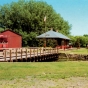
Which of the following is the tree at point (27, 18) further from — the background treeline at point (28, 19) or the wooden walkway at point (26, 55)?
the wooden walkway at point (26, 55)

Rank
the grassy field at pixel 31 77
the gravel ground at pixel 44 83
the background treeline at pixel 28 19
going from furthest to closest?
the background treeline at pixel 28 19
the grassy field at pixel 31 77
the gravel ground at pixel 44 83

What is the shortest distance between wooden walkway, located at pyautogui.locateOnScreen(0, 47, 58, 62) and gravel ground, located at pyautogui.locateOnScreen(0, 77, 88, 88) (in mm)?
11649

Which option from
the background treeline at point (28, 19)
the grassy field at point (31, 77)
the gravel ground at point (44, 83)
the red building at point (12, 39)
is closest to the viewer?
the gravel ground at point (44, 83)

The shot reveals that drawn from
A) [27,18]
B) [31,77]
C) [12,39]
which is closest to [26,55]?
[31,77]

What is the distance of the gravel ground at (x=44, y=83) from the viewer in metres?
13.2

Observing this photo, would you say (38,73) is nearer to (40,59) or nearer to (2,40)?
(40,59)

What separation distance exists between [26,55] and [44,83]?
18419 millimetres

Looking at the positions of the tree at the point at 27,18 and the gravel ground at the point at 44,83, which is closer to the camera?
the gravel ground at the point at 44,83

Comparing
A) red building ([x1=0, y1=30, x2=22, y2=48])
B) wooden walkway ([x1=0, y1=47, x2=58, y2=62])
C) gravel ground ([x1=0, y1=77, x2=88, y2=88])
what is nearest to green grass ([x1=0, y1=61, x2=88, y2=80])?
gravel ground ([x1=0, y1=77, x2=88, y2=88])

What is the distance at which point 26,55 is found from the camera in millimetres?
32250

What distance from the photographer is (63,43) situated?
67.6 m

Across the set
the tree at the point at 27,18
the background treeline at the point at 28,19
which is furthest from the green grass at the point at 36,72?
the tree at the point at 27,18

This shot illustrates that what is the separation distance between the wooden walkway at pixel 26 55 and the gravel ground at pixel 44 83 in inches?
459

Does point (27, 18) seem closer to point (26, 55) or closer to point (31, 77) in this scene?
point (26, 55)
